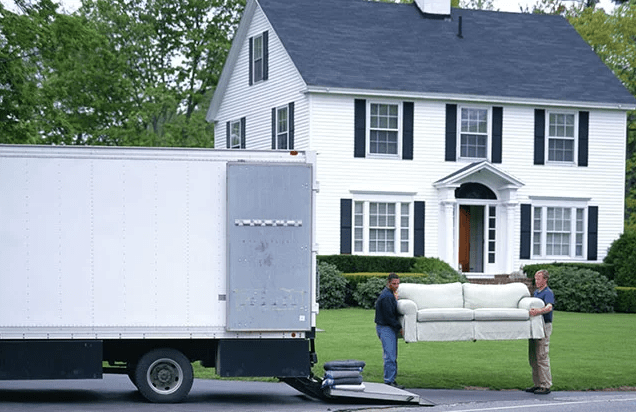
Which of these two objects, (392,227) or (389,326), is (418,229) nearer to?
(392,227)

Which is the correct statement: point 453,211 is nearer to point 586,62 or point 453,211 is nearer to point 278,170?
point 586,62

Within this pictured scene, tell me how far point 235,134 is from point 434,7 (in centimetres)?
827

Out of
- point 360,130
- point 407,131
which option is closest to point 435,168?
point 407,131

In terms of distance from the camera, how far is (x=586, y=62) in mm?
38031

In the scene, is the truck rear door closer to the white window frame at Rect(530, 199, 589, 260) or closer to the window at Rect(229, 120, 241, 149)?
the white window frame at Rect(530, 199, 589, 260)

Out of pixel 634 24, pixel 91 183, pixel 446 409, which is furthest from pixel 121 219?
pixel 634 24

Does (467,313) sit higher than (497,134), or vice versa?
(497,134)

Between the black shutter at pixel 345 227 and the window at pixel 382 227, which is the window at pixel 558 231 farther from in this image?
the black shutter at pixel 345 227

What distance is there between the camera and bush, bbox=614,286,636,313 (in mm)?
32344

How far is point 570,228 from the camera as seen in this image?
117ft

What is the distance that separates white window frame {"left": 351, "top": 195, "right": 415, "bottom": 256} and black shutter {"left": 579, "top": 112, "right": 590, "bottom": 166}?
6.14 m

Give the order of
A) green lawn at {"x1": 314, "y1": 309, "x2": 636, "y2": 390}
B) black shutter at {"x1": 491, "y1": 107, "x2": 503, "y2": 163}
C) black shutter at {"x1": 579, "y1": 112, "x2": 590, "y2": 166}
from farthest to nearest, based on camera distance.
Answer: black shutter at {"x1": 579, "y1": 112, "x2": 590, "y2": 166} < black shutter at {"x1": 491, "y1": 107, "x2": 503, "y2": 163} < green lawn at {"x1": 314, "y1": 309, "x2": 636, "y2": 390}

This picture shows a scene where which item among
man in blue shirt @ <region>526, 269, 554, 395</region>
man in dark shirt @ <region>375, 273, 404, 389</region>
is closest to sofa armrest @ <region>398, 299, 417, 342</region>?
man in dark shirt @ <region>375, 273, 404, 389</region>

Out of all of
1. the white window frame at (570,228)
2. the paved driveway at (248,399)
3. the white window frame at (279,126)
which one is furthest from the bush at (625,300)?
the paved driveway at (248,399)
